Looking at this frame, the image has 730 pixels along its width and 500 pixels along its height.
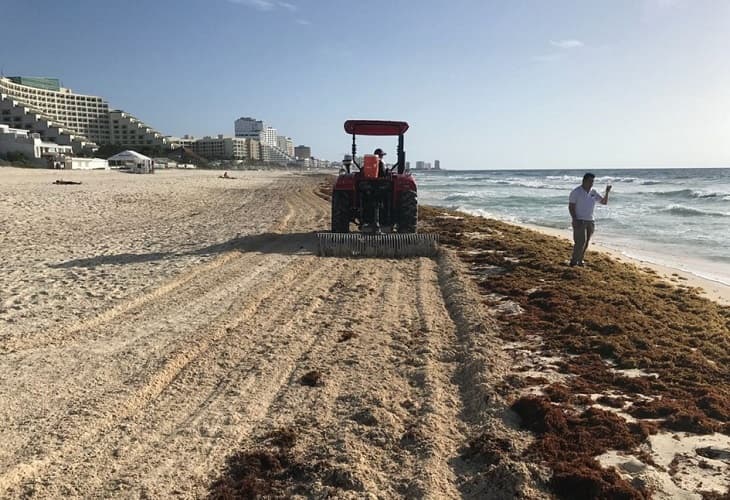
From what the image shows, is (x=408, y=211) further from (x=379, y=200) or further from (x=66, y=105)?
(x=66, y=105)

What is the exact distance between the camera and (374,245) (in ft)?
27.6

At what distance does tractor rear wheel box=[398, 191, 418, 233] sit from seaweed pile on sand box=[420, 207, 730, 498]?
222 cm

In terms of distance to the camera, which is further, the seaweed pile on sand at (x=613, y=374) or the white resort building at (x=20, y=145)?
the white resort building at (x=20, y=145)

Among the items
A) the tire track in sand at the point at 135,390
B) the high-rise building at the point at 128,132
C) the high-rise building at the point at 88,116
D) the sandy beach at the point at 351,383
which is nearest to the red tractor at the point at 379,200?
the sandy beach at the point at 351,383

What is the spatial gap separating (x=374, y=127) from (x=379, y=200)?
1.33 m

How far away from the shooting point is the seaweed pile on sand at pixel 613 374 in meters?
2.60

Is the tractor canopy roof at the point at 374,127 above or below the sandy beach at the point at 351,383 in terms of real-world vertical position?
above

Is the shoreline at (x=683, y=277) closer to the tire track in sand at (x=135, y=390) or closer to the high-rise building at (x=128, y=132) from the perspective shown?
the tire track in sand at (x=135, y=390)

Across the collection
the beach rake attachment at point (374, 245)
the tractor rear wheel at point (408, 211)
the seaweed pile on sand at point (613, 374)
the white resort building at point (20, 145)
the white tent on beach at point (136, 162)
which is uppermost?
the white resort building at point (20, 145)

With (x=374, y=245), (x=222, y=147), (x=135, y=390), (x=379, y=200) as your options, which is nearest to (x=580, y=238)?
(x=374, y=245)

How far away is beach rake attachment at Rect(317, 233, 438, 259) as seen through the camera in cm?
837

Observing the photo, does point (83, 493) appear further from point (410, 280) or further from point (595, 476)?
point (410, 280)

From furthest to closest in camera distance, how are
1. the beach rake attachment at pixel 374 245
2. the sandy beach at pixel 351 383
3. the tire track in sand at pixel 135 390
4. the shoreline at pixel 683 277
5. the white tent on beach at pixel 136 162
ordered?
the white tent on beach at pixel 136 162
the beach rake attachment at pixel 374 245
the shoreline at pixel 683 277
the tire track in sand at pixel 135 390
the sandy beach at pixel 351 383

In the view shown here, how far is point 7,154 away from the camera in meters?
47.9
